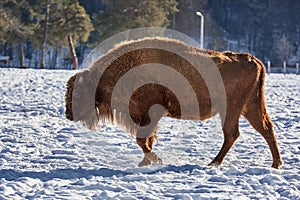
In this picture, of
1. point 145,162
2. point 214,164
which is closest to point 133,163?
point 145,162

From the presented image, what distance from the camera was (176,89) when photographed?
5582 mm

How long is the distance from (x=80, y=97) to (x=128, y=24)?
36118mm

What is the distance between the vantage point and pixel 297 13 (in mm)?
79812

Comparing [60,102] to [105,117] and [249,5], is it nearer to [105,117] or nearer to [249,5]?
[105,117]

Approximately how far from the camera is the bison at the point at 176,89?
5.58 meters

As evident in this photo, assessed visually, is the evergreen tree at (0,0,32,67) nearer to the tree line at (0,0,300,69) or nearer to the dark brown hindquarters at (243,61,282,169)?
the tree line at (0,0,300,69)

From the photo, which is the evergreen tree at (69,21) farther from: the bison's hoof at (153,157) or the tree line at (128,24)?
the bison's hoof at (153,157)

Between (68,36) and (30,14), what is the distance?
14.4 feet

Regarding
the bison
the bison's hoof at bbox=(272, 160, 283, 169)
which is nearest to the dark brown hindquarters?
the bison

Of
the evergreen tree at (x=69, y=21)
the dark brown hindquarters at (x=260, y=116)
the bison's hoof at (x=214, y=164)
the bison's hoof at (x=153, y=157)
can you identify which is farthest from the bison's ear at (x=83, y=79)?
the evergreen tree at (x=69, y=21)

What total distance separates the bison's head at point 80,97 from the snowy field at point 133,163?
576 mm

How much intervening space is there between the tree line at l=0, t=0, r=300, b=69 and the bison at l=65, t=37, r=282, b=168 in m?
31.8

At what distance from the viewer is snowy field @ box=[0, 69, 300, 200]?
14.2 feet

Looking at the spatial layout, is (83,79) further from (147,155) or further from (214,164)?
(214,164)
